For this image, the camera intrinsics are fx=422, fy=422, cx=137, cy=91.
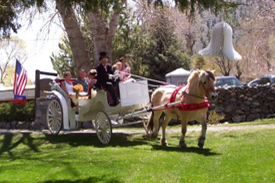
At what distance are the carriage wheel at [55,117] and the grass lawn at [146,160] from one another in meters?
0.99

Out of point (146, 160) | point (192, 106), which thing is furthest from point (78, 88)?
point (146, 160)

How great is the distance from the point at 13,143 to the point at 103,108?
3.61 meters

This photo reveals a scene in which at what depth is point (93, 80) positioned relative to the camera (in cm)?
1272

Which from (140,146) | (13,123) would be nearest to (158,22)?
(13,123)

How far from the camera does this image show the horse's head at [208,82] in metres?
9.75

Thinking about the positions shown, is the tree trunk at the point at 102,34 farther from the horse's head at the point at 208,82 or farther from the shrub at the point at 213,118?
the horse's head at the point at 208,82

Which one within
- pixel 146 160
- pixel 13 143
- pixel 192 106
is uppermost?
pixel 192 106

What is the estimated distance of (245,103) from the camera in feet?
58.8

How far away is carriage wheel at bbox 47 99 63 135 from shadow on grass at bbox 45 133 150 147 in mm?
277

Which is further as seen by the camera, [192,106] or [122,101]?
[122,101]

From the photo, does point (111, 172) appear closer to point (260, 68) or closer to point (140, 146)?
point (140, 146)

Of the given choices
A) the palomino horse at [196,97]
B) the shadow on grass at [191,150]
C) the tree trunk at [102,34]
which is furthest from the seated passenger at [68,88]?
the palomino horse at [196,97]

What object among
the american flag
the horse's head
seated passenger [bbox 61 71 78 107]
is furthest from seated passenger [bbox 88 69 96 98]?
the american flag

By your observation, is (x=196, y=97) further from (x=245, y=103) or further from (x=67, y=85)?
(x=245, y=103)
